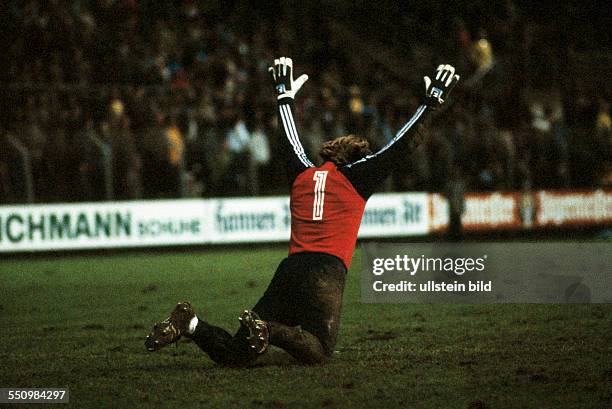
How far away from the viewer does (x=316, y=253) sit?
27.0ft

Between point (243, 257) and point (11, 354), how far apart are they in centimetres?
1084

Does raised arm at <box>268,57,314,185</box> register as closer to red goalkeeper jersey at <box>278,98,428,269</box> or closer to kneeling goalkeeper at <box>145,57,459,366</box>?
kneeling goalkeeper at <box>145,57,459,366</box>

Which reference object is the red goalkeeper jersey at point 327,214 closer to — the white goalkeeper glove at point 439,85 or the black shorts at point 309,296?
the black shorts at point 309,296

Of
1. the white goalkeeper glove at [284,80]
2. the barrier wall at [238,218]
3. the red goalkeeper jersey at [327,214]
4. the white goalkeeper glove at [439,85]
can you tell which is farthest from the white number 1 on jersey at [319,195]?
the barrier wall at [238,218]

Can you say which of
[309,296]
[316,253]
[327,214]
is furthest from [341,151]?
[309,296]

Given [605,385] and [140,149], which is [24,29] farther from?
[605,385]

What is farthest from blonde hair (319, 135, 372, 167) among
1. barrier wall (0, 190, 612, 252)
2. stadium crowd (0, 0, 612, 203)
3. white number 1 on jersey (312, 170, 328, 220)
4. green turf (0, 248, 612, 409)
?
barrier wall (0, 190, 612, 252)

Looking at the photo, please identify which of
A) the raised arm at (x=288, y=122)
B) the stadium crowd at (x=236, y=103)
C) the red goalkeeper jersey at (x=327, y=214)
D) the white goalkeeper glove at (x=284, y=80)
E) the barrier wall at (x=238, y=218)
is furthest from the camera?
the barrier wall at (x=238, y=218)

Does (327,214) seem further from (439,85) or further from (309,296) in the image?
(439,85)

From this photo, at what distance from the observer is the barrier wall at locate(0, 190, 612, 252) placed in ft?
66.5

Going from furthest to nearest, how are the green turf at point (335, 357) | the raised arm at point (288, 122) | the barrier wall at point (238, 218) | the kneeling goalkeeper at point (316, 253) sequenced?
the barrier wall at point (238, 218) < the raised arm at point (288, 122) < the kneeling goalkeeper at point (316, 253) < the green turf at point (335, 357)

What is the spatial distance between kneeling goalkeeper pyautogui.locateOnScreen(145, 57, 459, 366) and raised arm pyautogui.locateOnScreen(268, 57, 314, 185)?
0.01 meters

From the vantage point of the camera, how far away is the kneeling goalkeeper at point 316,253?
313 inches

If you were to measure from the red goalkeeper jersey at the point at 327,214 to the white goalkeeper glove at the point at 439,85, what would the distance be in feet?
3.04
